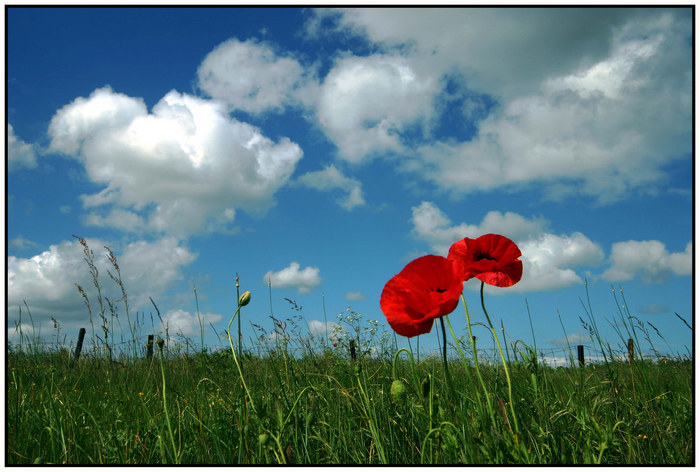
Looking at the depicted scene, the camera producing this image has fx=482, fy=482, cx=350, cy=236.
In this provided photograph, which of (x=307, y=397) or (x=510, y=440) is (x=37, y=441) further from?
(x=510, y=440)

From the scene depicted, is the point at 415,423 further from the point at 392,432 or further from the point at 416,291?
the point at 416,291

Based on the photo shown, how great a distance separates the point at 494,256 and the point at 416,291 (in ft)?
1.14

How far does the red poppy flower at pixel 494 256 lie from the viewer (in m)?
1.57

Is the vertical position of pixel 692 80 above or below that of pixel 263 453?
above

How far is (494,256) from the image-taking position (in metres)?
1.60

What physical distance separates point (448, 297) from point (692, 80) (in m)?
1.48

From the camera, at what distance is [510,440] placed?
4.90 ft

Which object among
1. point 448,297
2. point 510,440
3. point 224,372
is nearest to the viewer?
point 448,297

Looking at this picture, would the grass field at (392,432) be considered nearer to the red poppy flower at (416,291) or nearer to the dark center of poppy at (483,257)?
the red poppy flower at (416,291)

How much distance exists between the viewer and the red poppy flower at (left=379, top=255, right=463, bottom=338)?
1417mm

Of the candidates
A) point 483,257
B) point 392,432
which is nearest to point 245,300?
point 483,257

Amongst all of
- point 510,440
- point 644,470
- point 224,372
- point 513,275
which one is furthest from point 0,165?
point 224,372

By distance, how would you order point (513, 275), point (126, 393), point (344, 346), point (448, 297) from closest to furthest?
point (448, 297), point (513, 275), point (126, 393), point (344, 346)

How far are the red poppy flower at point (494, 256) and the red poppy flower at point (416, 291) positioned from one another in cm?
13
